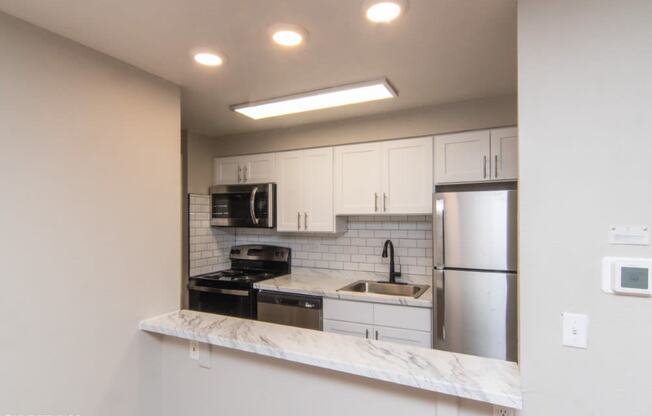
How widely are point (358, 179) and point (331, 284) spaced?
93 cm

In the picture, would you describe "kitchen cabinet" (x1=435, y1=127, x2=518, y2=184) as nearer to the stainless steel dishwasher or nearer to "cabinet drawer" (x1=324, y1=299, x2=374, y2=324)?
"cabinet drawer" (x1=324, y1=299, x2=374, y2=324)

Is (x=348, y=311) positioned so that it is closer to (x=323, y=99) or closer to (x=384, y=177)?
(x=384, y=177)

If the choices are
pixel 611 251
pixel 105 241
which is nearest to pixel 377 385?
pixel 611 251

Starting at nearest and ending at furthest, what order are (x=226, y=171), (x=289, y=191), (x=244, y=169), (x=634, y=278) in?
(x=634, y=278), (x=289, y=191), (x=244, y=169), (x=226, y=171)

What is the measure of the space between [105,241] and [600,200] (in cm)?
203

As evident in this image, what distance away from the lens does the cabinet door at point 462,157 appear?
255 cm

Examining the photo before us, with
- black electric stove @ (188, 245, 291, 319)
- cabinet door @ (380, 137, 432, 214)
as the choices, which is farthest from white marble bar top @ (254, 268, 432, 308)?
cabinet door @ (380, 137, 432, 214)

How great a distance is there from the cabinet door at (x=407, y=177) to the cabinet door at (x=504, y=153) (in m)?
0.45

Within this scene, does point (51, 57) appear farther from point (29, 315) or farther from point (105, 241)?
point (29, 315)

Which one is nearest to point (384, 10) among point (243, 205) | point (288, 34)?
point (288, 34)

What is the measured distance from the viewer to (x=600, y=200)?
1.13 m

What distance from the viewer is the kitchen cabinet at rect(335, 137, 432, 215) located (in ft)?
9.12

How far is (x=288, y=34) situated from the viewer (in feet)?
5.18

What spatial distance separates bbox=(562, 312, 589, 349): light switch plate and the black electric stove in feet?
7.97
